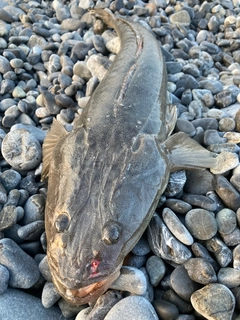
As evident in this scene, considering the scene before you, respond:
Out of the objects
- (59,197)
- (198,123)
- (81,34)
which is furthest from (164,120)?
(81,34)

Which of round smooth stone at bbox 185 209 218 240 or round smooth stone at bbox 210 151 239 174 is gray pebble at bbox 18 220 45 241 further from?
round smooth stone at bbox 210 151 239 174

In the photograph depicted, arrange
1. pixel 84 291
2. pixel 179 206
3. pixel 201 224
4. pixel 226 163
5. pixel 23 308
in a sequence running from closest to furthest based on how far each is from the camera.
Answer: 1. pixel 84 291
2. pixel 23 308
3. pixel 201 224
4. pixel 179 206
5. pixel 226 163

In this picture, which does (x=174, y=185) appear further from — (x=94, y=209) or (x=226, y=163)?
(x=94, y=209)

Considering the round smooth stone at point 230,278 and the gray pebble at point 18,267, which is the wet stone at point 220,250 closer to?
the round smooth stone at point 230,278

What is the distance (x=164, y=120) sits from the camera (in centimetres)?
384

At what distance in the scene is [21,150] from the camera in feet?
12.0

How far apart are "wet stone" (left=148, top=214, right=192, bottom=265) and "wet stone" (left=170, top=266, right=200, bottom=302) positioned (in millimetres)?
96

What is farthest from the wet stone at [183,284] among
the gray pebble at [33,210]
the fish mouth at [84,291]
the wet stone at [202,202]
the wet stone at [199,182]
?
the gray pebble at [33,210]

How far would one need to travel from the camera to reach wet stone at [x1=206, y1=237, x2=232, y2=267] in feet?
9.61

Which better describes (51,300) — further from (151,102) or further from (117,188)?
(151,102)

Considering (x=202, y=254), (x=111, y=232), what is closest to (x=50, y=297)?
(x=111, y=232)

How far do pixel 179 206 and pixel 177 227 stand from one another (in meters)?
0.26

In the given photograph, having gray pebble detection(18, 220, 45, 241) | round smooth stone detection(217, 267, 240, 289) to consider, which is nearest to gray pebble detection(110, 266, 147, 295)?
round smooth stone detection(217, 267, 240, 289)

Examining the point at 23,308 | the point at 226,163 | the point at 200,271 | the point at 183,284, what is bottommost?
the point at 23,308
